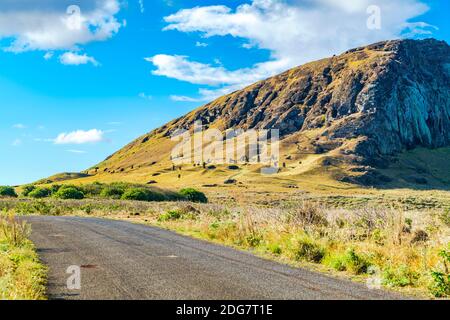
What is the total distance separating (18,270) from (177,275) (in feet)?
12.0

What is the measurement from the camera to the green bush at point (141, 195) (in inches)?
2911

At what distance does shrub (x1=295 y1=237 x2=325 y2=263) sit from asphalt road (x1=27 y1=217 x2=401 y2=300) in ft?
4.68

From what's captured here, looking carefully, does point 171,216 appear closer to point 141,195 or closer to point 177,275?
point 177,275

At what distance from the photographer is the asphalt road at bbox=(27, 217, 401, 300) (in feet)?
29.3

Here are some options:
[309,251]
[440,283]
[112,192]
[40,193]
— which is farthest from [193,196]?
[440,283]

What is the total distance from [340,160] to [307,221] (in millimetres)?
149999

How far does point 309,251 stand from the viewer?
14.3 m

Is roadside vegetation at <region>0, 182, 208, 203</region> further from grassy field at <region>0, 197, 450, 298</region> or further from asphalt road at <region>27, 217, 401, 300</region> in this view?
asphalt road at <region>27, 217, 401, 300</region>

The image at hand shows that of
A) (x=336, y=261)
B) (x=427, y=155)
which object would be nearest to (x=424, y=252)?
(x=336, y=261)

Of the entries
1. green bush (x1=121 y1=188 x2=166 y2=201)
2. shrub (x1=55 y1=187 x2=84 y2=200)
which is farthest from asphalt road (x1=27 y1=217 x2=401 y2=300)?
shrub (x1=55 y1=187 x2=84 y2=200)

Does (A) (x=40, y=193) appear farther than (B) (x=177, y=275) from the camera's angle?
Yes

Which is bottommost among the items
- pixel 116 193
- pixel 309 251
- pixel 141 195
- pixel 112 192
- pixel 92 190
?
pixel 309 251

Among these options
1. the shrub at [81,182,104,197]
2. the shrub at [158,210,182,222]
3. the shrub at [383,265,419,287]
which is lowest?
the shrub at [383,265,419,287]
